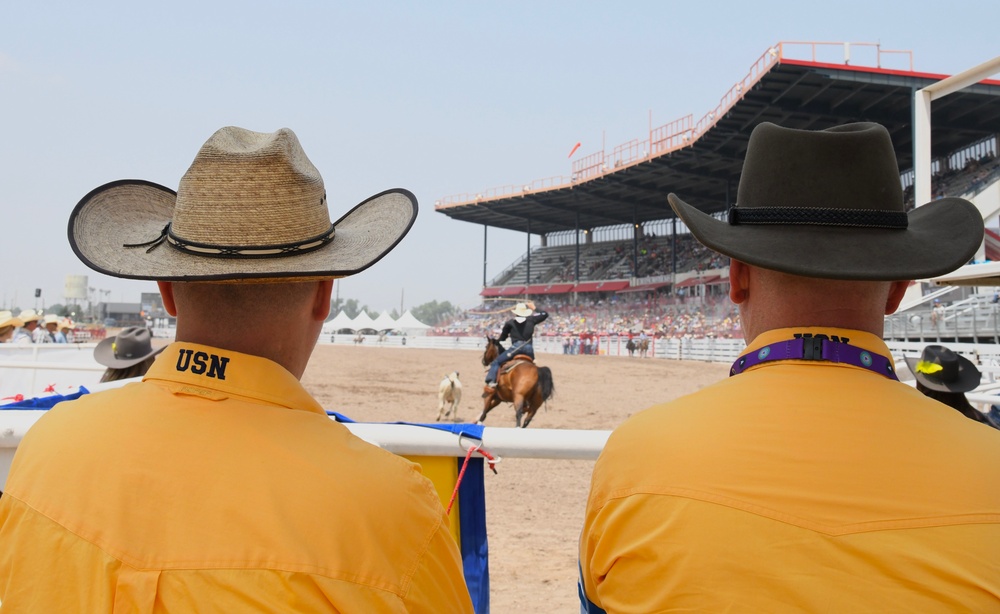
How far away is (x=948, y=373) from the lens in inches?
148

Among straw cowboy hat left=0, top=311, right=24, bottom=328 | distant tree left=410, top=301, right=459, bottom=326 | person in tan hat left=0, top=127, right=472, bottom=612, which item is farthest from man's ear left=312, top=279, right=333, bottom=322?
distant tree left=410, top=301, right=459, bottom=326

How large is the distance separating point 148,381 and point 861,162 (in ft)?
4.60

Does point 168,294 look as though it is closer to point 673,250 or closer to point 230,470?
point 230,470

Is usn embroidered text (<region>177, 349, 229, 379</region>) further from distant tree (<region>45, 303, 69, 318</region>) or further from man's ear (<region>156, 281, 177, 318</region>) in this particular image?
distant tree (<region>45, 303, 69, 318</region>)

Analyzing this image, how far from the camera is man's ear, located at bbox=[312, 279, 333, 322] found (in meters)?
1.32

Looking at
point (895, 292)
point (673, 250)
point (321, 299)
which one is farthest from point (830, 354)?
point (673, 250)

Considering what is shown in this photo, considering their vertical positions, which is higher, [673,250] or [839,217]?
[673,250]

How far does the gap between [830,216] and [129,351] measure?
14.8 feet

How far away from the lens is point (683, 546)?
1105mm

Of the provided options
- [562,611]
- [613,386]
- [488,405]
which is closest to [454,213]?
[613,386]

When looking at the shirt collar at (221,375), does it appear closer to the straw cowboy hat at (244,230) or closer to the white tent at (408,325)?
the straw cowboy hat at (244,230)

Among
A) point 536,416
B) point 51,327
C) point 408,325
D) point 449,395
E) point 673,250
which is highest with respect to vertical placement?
point 673,250

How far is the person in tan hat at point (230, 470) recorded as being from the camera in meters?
1.00

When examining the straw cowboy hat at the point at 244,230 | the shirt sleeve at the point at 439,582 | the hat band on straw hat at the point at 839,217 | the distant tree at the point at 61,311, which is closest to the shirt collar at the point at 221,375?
the straw cowboy hat at the point at 244,230
